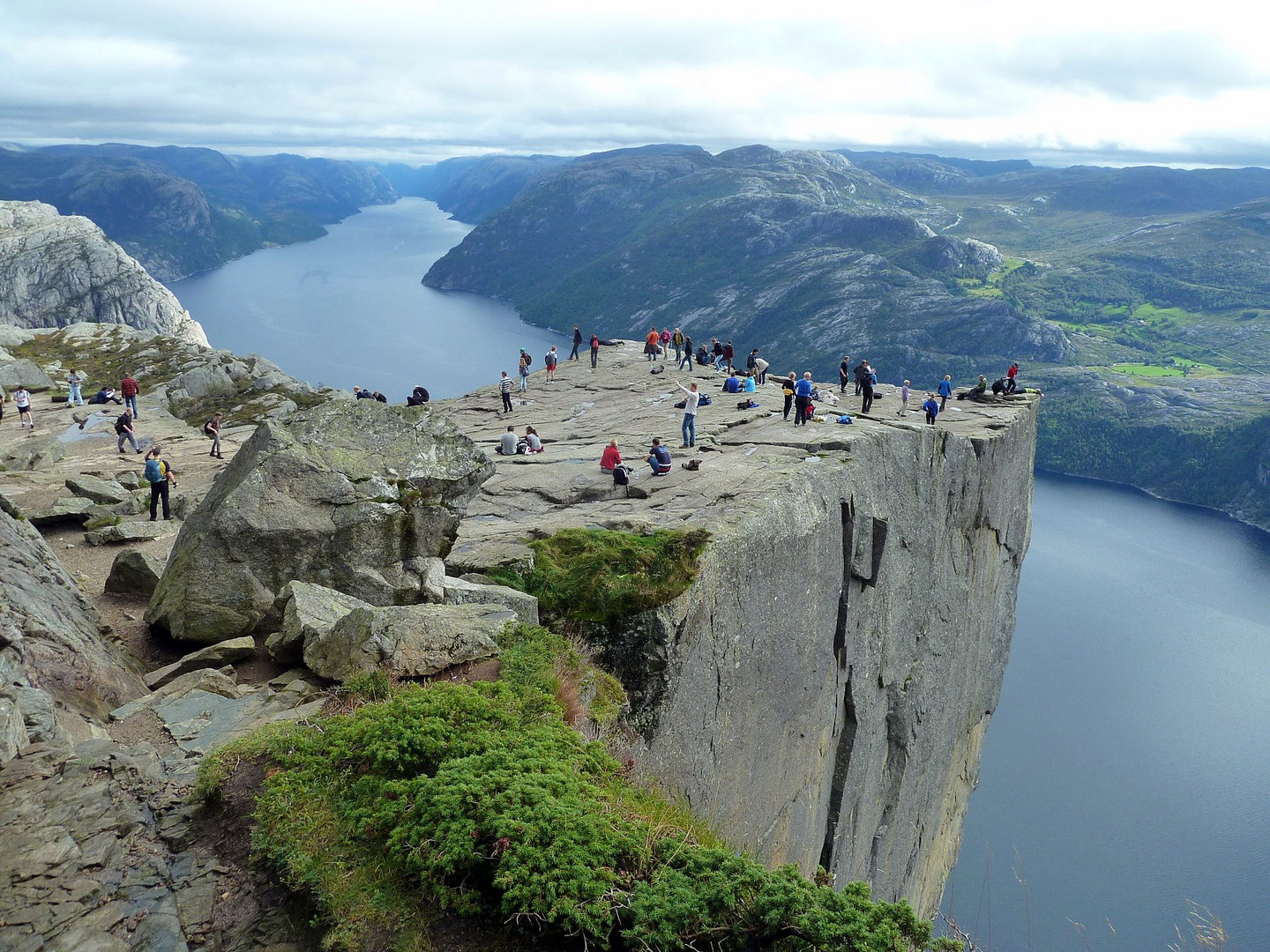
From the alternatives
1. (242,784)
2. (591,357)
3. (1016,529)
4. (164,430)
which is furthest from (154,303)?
(242,784)

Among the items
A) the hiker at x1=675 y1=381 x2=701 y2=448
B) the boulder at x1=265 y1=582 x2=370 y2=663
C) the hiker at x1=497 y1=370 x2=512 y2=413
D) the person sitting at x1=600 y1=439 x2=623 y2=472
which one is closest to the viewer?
the boulder at x1=265 y1=582 x2=370 y2=663

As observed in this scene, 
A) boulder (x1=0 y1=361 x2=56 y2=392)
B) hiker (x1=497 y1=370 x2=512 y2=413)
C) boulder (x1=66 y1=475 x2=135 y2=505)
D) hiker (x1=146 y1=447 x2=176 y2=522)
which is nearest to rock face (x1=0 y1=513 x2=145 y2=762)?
hiker (x1=146 y1=447 x2=176 y2=522)

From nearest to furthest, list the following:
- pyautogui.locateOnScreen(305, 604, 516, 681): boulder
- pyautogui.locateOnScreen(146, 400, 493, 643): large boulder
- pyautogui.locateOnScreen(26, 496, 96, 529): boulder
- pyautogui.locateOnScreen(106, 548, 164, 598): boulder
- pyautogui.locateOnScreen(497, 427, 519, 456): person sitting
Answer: pyautogui.locateOnScreen(305, 604, 516, 681): boulder → pyautogui.locateOnScreen(146, 400, 493, 643): large boulder → pyautogui.locateOnScreen(106, 548, 164, 598): boulder → pyautogui.locateOnScreen(26, 496, 96, 529): boulder → pyautogui.locateOnScreen(497, 427, 519, 456): person sitting

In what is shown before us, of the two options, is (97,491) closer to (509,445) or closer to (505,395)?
(509,445)

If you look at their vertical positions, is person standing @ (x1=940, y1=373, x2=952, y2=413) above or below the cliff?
above

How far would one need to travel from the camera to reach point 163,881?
28.4 feet

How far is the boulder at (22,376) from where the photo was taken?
60.4 m

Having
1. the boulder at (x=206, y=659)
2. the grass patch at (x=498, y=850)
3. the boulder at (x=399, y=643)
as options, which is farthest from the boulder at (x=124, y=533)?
the grass patch at (x=498, y=850)

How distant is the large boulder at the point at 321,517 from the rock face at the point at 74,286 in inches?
4806

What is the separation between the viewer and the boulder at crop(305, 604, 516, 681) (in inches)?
500

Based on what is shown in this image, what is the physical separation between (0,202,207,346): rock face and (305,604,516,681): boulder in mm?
126976

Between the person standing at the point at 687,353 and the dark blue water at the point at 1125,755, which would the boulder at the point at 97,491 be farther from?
the dark blue water at the point at 1125,755

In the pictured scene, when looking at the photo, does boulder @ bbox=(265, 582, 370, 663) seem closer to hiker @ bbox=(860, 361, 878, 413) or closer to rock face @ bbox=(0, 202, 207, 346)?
hiker @ bbox=(860, 361, 878, 413)

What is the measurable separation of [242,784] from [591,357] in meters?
42.8
